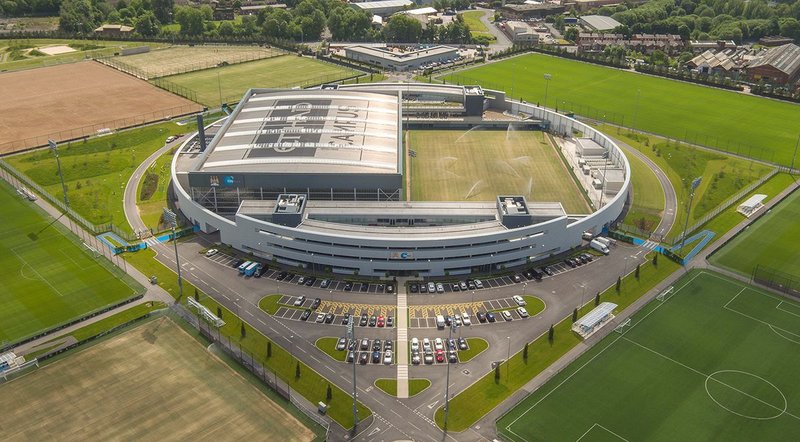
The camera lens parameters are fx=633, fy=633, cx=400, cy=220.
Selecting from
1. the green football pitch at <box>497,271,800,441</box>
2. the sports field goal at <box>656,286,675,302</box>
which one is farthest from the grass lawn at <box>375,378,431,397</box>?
the sports field goal at <box>656,286,675,302</box>

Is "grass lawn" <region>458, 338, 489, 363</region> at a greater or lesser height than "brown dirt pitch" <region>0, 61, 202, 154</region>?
lesser

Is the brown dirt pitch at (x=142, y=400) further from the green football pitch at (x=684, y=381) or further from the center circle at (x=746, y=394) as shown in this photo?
the center circle at (x=746, y=394)

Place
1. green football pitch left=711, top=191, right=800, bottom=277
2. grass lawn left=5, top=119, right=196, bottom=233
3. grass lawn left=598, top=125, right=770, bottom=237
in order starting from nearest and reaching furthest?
green football pitch left=711, top=191, right=800, bottom=277
grass lawn left=5, top=119, right=196, bottom=233
grass lawn left=598, top=125, right=770, bottom=237

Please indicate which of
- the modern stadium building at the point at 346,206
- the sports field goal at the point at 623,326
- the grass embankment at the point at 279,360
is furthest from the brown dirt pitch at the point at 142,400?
the sports field goal at the point at 623,326

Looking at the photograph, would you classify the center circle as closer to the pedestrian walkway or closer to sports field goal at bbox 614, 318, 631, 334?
sports field goal at bbox 614, 318, 631, 334

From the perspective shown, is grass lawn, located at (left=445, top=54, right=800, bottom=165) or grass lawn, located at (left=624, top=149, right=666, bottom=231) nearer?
grass lawn, located at (left=624, top=149, right=666, bottom=231)

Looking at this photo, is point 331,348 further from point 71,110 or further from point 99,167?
point 71,110

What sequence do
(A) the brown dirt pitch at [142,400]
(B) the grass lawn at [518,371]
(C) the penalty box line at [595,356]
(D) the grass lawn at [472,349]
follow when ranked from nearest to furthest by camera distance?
(A) the brown dirt pitch at [142,400], (C) the penalty box line at [595,356], (B) the grass lawn at [518,371], (D) the grass lawn at [472,349]
